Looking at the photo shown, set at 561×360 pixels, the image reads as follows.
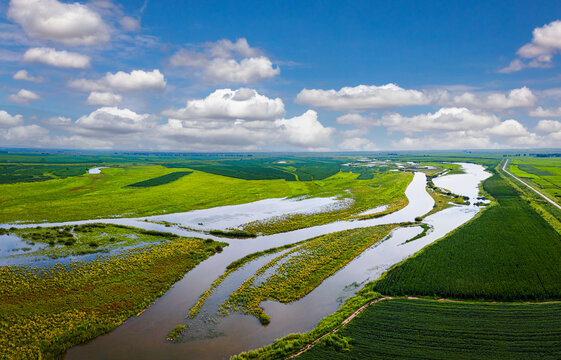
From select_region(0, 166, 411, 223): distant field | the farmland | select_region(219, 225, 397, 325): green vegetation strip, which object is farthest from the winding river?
select_region(0, 166, 411, 223): distant field

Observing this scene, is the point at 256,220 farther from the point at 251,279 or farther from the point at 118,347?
the point at 118,347

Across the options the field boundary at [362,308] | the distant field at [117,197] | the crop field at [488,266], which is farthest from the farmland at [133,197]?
the field boundary at [362,308]

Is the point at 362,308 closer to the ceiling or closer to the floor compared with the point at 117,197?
closer to the floor

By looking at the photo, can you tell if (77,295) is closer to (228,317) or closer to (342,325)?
(228,317)

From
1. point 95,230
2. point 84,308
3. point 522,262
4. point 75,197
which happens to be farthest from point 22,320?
point 75,197

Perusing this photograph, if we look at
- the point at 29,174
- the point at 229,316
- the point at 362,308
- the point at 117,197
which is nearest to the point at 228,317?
the point at 229,316

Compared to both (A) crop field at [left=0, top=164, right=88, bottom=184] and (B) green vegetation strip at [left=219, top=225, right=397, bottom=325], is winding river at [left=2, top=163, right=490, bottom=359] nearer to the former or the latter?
(B) green vegetation strip at [left=219, top=225, right=397, bottom=325]

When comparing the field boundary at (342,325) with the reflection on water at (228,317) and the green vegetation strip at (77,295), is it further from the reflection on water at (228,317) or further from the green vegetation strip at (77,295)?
the green vegetation strip at (77,295)
